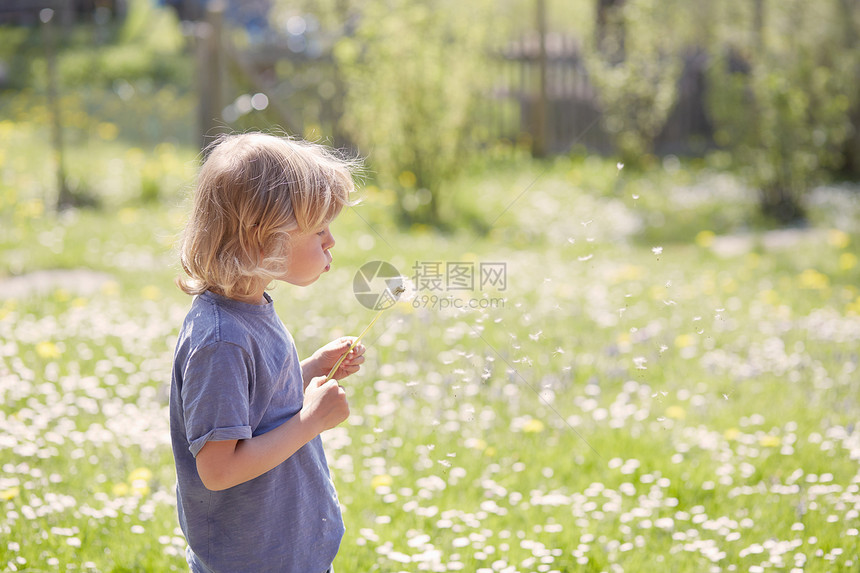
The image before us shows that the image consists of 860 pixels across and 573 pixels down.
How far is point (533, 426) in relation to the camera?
3.20 m

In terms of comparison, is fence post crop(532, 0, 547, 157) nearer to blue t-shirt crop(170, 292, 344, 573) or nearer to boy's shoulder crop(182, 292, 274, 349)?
blue t-shirt crop(170, 292, 344, 573)

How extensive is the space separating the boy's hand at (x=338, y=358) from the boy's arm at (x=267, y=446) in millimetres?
177

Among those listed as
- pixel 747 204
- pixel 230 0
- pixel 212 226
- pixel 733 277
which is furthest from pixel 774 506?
pixel 230 0

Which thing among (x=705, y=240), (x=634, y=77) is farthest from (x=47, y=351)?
(x=634, y=77)

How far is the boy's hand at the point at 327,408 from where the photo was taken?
1.62m

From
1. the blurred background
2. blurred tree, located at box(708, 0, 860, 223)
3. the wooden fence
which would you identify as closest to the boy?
the blurred background

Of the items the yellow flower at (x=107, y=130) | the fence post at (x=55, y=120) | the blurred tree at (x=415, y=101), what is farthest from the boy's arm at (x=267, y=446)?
the yellow flower at (x=107, y=130)

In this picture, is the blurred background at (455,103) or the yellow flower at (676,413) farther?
the blurred background at (455,103)

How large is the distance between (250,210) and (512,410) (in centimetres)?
215

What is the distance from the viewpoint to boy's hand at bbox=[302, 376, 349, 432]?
1617mm

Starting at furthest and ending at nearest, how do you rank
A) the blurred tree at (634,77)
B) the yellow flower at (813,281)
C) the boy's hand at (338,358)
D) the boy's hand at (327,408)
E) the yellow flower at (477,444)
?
1. the blurred tree at (634,77)
2. the yellow flower at (813,281)
3. the yellow flower at (477,444)
4. the boy's hand at (338,358)
5. the boy's hand at (327,408)

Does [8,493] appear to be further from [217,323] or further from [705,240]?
[705,240]

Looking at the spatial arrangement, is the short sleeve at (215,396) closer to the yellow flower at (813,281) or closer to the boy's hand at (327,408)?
the boy's hand at (327,408)

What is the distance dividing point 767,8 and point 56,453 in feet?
33.1
